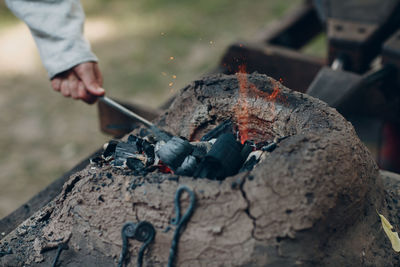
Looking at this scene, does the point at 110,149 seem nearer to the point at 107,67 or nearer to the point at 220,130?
the point at 220,130

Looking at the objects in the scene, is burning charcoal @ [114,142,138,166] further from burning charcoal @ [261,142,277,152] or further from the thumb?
the thumb

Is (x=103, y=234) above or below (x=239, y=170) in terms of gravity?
below

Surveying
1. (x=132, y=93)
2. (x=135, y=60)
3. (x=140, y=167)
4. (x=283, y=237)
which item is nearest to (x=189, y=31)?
(x=135, y=60)

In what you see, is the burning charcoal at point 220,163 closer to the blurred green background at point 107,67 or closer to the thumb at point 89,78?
the thumb at point 89,78

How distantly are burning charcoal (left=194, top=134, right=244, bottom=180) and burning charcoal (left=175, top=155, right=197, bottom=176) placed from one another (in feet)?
0.16

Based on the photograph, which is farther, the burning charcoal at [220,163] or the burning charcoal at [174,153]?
the burning charcoal at [174,153]

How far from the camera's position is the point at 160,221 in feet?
4.76

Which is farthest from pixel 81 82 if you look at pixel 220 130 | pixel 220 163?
pixel 220 163

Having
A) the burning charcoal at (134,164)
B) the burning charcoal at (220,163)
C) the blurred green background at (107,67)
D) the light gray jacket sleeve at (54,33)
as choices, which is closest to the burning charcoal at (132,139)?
the burning charcoal at (134,164)

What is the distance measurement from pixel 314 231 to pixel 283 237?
0.35 feet

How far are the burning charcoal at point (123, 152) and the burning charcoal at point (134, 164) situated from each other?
51 millimetres

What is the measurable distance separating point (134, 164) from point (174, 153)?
0.16 meters

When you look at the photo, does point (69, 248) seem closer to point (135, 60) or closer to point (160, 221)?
point (160, 221)

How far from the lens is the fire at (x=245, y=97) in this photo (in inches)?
71.5
